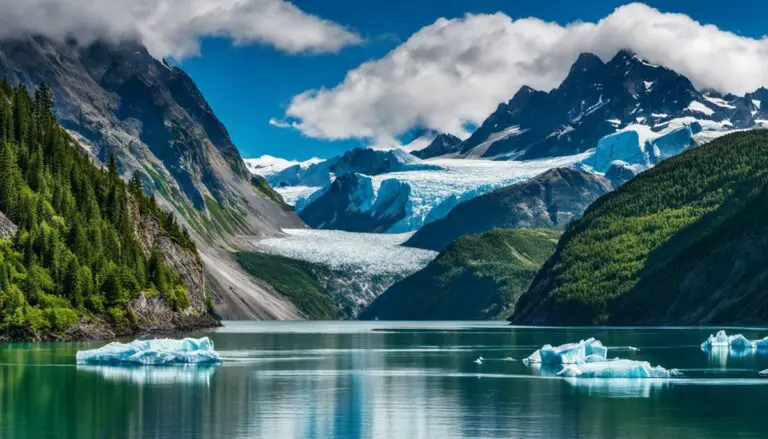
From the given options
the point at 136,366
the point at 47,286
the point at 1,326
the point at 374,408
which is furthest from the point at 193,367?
the point at 47,286

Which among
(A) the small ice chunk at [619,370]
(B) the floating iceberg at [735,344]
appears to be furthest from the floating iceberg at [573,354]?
(B) the floating iceberg at [735,344]

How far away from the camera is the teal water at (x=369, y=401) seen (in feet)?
224

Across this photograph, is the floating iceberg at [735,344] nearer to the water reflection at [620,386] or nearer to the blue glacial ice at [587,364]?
the blue glacial ice at [587,364]

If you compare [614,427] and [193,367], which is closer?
[614,427]

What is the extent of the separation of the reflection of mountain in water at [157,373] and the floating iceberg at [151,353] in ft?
6.75

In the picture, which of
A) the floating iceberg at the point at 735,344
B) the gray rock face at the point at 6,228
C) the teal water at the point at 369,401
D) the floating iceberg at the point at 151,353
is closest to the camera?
the teal water at the point at 369,401

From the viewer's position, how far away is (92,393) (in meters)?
86.8

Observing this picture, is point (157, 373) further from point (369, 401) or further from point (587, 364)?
point (587, 364)

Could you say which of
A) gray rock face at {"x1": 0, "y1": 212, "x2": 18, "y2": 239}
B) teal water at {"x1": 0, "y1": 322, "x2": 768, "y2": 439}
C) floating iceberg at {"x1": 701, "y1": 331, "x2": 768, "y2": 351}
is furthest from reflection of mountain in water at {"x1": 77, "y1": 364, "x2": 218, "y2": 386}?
gray rock face at {"x1": 0, "y1": 212, "x2": 18, "y2": 239}

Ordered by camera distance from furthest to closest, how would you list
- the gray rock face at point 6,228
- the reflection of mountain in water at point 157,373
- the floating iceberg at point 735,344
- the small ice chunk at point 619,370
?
the gray rock face at point 6,228, the floating iceberg at point 735,344, the small ice chunk at point 619,370, the reflection of mountain in water at point 157,373

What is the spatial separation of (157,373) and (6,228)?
9348 cm

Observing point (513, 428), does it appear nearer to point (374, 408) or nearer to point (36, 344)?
point (374, 408)

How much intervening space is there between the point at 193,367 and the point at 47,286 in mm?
77756

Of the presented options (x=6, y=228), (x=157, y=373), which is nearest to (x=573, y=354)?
(x=157, y=373)
